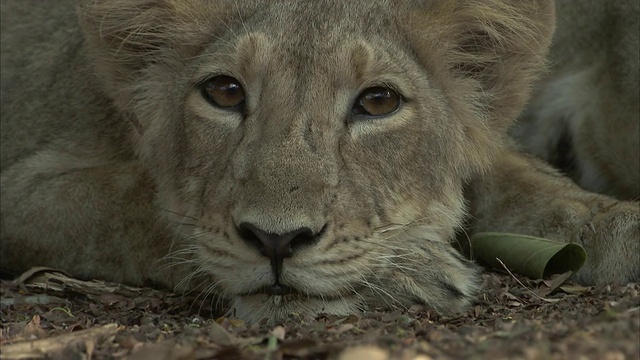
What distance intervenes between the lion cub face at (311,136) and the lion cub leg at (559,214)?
35cm

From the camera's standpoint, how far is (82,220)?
15.5ft

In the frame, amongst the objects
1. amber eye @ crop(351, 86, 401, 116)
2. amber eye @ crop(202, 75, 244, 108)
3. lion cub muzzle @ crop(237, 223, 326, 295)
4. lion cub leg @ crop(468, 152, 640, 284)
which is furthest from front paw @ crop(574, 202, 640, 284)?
amber eye @ crop(202, 75, 244, 108)

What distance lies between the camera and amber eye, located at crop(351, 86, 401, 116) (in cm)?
388

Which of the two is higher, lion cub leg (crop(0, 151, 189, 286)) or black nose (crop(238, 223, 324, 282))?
black nose (crop(238, 223, 324, 282))

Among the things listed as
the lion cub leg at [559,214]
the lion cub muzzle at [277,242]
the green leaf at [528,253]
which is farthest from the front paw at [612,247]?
the lion cub muzzle at [277,242]

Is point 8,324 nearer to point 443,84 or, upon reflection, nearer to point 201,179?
point 201,179

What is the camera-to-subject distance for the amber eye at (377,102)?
3.88m

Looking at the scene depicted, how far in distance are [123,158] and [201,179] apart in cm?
102

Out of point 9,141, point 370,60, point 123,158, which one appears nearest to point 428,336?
point 370,60

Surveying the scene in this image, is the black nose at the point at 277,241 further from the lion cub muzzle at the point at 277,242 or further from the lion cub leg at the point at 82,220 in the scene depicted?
the lion cub leg at the point at 82,220

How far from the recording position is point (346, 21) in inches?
158

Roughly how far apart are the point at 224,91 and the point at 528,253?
138 cm

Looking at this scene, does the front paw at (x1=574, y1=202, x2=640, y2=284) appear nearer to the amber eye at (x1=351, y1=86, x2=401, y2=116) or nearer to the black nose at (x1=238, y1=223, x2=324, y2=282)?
the amber eye at (x1=351, y1=86, x2=401, y2=116)

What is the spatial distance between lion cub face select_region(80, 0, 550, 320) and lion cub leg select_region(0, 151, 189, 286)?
206 millimetres
